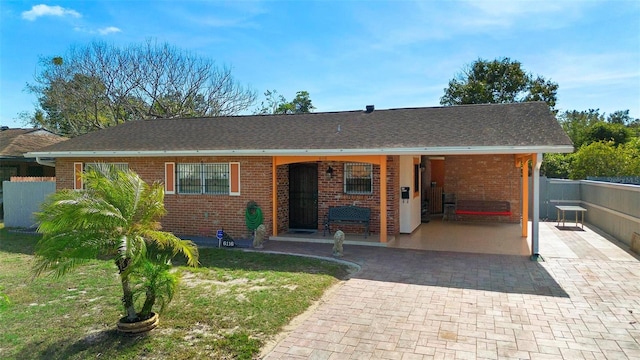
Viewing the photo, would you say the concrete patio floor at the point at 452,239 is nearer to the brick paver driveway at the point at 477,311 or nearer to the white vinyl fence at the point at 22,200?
the brick paver driveway at the point at 477,311

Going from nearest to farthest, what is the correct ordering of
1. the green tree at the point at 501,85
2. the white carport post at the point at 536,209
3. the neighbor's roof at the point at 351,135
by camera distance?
the white carport post at the point at 536,209 → the neighbor's roof at the point at 351,135 → the green tree at the point at 501,85

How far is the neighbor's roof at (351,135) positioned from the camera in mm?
9125

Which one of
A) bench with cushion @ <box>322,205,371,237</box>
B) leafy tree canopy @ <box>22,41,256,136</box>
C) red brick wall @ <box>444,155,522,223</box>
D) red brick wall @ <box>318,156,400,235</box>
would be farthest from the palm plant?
leafy tree canopy @ <box>22,41,256,136</box>

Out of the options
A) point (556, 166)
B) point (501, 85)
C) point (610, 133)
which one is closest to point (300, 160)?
point (556, 166)

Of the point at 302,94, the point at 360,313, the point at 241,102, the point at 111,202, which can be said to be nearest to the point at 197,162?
the point at 111,202

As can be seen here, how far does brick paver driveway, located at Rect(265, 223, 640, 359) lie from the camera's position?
4.55 metres

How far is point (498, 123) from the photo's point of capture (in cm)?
1045

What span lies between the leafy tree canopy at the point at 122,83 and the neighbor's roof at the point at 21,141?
12.1 feet

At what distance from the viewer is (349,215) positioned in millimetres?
11133

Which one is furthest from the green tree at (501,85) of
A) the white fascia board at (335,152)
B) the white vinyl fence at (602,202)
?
the white fascia board at (335,152)

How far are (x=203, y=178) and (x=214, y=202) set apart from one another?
0.75m

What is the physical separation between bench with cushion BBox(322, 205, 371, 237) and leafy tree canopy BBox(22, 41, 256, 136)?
68.3ft

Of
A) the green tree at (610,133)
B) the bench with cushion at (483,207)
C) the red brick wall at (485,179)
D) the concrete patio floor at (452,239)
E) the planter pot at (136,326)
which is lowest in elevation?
the planter pot at (136,326)

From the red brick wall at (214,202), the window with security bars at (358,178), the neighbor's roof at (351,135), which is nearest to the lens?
the neighbor's roof at (351,135)
